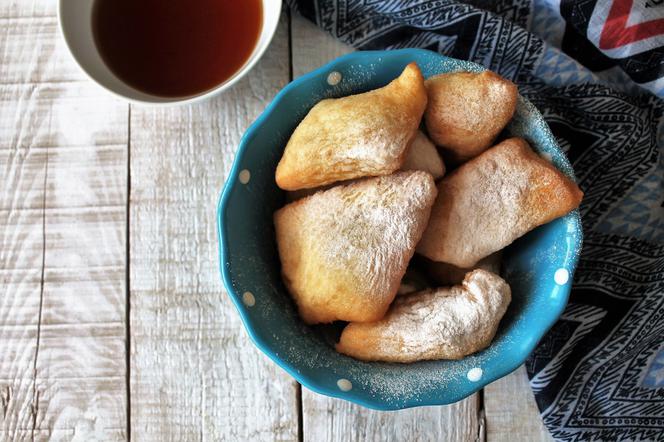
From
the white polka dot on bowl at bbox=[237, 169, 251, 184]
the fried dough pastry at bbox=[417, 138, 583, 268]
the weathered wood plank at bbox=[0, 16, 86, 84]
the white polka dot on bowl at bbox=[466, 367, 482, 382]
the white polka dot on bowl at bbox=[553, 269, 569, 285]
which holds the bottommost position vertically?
the weathered wood plank at bbox=[0, 16, 86, 84]

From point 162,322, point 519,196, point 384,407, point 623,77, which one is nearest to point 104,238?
point 162,322

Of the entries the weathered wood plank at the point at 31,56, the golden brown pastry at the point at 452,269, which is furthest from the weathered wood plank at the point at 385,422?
the weathered wood plank at the point at 31,56

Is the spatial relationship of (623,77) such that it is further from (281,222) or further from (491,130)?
(281,222)

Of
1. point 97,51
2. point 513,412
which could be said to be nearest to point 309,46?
point 97,51

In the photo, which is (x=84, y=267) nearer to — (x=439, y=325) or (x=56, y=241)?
(x=56, y=241)

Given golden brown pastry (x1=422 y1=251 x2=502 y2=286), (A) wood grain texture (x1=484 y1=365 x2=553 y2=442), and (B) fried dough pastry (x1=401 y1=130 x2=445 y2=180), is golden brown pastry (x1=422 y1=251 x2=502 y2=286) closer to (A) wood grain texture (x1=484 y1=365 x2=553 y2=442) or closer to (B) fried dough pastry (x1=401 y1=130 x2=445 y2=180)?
(B) fried dough pastry (x1=401 y1=130 x2=445 y2=180)

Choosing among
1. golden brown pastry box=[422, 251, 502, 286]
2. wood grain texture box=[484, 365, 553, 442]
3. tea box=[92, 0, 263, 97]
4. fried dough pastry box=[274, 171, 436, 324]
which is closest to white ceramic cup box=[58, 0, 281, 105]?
tea box=[92, 0, 263, 97]
